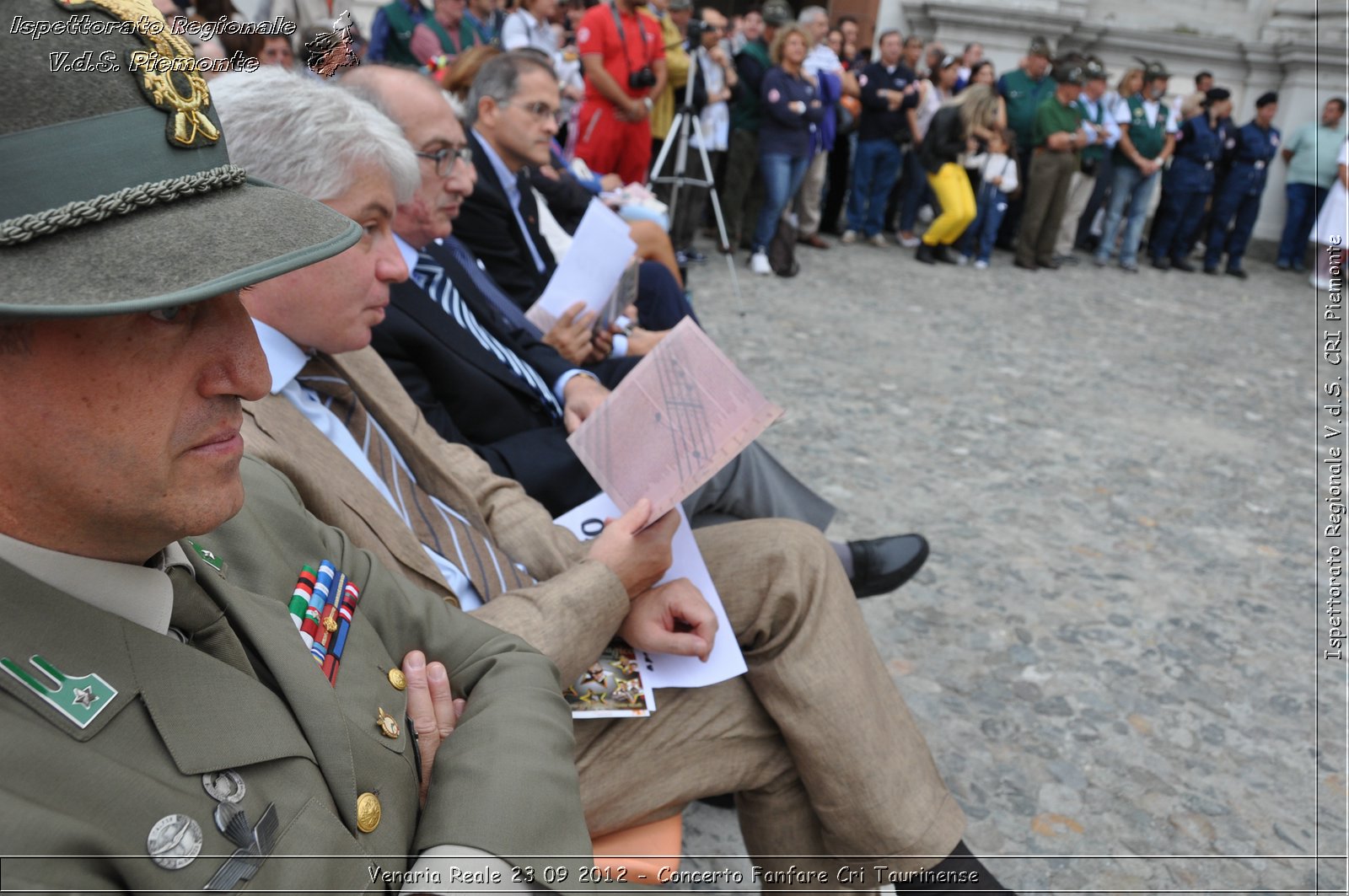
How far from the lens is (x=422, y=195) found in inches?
101

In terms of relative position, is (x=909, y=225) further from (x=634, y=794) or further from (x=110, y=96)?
(x=110, y=96)

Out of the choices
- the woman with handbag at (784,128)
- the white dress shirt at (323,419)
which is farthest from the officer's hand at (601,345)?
the woman with handbag at (784,128)

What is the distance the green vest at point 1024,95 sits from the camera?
33.3 ft

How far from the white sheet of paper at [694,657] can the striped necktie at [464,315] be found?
0.89m

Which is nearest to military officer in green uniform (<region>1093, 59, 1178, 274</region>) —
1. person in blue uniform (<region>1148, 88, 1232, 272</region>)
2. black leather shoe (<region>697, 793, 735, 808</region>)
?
person in blue uniform (<region>1148, 88, 1232, 272</region>)

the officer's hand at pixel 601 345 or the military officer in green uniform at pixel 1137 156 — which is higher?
the military officer in green uniform at pixel 1137 156

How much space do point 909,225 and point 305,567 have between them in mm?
9953

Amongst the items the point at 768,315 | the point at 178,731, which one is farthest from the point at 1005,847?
the point at 768,315

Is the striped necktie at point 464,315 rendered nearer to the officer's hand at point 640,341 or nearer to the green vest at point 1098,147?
the officer's hand at point 640,341

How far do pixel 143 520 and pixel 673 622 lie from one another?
1047mm

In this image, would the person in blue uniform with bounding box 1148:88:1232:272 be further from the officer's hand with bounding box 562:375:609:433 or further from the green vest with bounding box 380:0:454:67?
the officer's hand with bounding box 562:375:609:433

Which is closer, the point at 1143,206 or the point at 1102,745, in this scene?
the point at 1102,745

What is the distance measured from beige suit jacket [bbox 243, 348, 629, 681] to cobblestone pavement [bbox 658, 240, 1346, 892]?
985mm

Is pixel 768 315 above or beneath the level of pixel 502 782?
beneath
